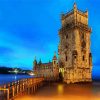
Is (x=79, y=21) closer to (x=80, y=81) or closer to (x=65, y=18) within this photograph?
(x=65, y=18)

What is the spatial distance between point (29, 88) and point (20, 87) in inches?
201

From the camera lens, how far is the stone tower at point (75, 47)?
2066 inches

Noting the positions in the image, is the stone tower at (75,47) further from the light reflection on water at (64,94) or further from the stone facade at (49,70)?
the light reflection on water at (64,94)

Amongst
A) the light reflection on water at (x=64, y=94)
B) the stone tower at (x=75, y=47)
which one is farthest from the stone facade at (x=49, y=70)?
the light reflection on water at (x=64, y=94)

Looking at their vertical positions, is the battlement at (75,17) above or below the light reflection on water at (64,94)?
above

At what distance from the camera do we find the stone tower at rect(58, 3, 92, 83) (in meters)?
52.5

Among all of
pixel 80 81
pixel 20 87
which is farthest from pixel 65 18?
pixel 20 87

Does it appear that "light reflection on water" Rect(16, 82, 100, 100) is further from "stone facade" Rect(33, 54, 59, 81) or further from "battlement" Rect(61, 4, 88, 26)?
"battlement" Rect(61, 4, 88, 26)

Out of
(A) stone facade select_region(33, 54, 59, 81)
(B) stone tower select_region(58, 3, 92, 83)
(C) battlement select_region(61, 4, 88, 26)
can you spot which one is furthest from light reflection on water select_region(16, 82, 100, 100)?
(C) battlement select_region(61, 4, 88, 26)

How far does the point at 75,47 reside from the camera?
53.0 metres

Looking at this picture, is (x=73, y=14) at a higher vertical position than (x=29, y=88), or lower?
higher

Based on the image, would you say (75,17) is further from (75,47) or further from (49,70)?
(49,70)

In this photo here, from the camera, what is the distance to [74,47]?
5312 centimetres

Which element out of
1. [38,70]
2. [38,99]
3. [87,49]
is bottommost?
[38,99]
